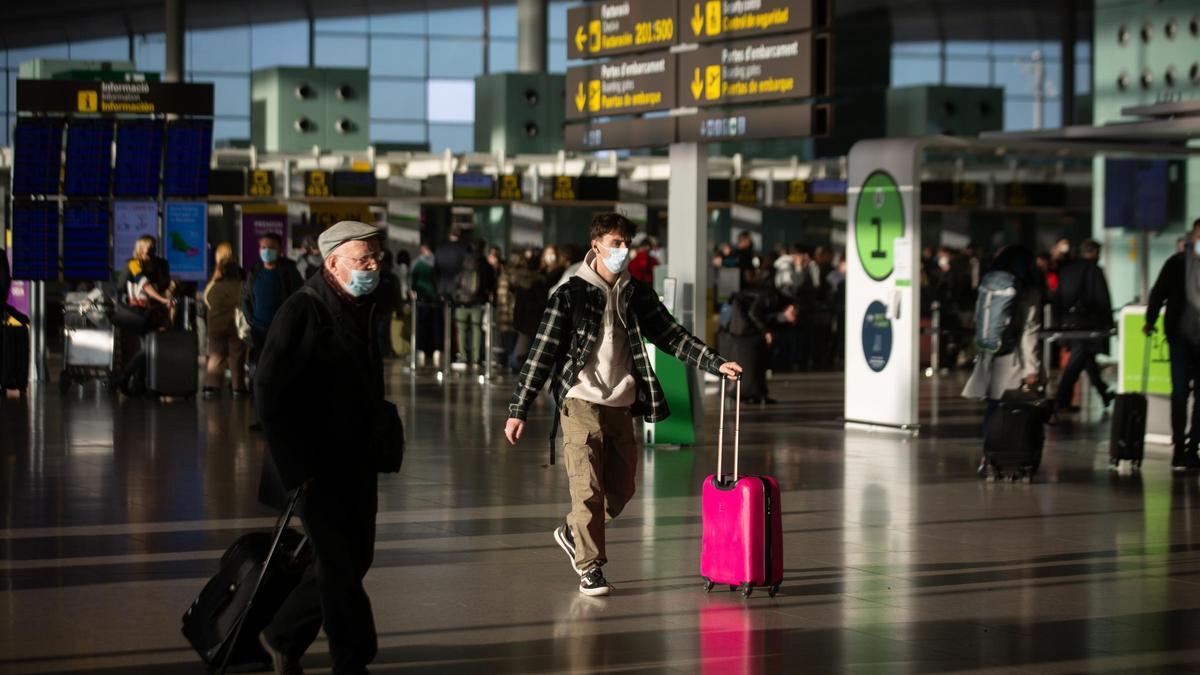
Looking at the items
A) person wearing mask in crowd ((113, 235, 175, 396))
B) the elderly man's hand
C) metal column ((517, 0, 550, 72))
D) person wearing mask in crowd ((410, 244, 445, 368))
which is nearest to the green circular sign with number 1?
person wearing mask in crowd ((113, 235, 175, 396))

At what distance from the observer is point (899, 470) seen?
13.0m

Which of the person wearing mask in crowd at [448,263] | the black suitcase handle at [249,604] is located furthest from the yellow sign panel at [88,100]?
the black suitcase handle at [249,604]

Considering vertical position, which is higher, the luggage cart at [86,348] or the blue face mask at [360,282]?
the blue face mask at [360,282]

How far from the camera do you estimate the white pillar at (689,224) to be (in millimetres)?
15953

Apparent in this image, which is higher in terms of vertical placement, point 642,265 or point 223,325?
point 642,265

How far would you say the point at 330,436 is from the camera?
5820 millimetres

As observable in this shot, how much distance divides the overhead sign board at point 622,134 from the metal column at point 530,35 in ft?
89.4

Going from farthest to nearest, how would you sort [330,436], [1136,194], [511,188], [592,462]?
[511,188]
[1136,194]
[592,462]
[330,436]

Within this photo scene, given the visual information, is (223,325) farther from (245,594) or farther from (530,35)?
(530,35)

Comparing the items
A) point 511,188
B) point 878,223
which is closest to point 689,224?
Answer: point 878,223

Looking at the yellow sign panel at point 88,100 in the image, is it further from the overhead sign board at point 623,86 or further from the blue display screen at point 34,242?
the overhead sign board at point 623,86

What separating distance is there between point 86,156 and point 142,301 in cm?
278

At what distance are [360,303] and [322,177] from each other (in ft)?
82.7

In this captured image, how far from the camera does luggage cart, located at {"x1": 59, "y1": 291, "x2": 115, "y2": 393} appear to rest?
64.7 ft
